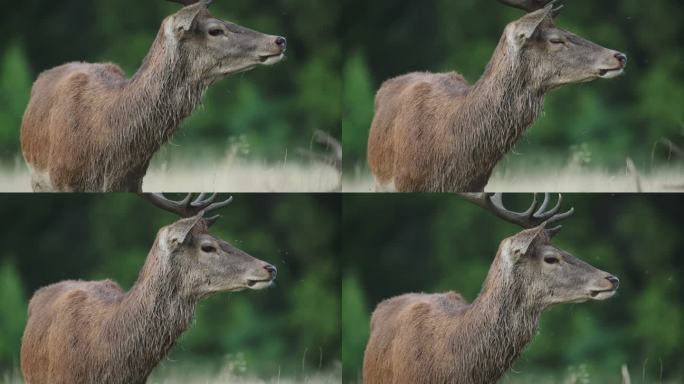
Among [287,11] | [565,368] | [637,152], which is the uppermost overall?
[287,11]

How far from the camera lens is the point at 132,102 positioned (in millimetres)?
8492

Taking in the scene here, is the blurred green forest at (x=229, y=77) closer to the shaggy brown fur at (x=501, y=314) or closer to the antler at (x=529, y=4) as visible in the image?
the antler at (x=529, y=4)

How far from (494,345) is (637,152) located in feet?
5.34

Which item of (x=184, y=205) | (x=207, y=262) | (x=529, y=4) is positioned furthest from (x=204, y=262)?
(x=529, y=4)

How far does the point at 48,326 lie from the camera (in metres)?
8.70

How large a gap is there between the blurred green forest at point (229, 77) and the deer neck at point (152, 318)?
3.23 ft

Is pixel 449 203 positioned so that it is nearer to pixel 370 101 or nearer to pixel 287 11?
pixel 370 101

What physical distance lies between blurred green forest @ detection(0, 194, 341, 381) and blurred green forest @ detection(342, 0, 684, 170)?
58cm

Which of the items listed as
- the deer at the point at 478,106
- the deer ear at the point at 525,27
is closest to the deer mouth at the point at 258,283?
the deer at the point at 478,106

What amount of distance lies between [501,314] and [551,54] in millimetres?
1482

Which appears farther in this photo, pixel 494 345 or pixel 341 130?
pixel 341 130

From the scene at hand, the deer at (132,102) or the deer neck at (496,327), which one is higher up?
the deer at (132,102)

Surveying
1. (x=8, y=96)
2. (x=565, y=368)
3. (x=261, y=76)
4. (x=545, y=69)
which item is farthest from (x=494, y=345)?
(x=8, y=96)

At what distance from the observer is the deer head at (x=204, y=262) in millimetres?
8352
